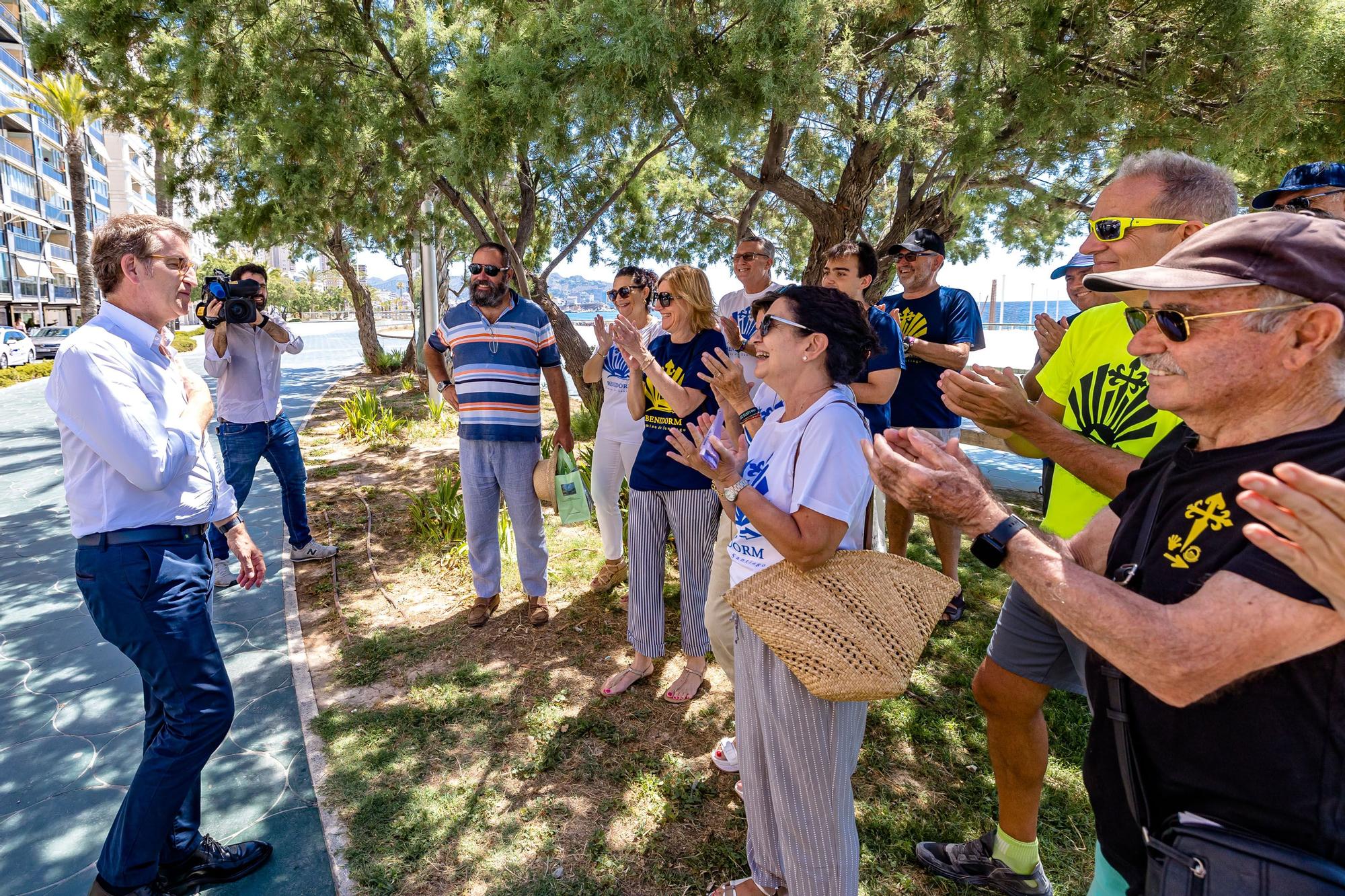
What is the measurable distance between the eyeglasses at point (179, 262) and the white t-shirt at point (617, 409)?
7.60 ft

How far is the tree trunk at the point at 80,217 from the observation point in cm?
1670

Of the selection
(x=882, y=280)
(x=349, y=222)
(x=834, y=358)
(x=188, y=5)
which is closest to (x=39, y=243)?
(x=349, y=222)

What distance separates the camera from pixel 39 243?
3872cm

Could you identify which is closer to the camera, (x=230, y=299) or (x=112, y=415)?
(x=112, y=415)

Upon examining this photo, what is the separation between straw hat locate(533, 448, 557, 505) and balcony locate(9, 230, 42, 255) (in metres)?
44.7

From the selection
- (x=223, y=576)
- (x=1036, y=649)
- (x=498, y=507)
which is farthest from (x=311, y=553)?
(x=1036, y=649)

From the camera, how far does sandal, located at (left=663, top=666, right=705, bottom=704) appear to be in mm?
3441

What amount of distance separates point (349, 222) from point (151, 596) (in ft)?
25.9

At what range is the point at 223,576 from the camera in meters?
4.65

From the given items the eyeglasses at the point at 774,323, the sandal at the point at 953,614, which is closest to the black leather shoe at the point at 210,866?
the eyeglasses at the point at 774,323

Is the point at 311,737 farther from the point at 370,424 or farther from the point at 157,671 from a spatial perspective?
the point at 370,424

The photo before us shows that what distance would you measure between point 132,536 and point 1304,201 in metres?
3.85

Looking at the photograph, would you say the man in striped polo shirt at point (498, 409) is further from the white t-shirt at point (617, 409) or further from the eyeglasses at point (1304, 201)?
the eyeglasses at point (1304, 201)

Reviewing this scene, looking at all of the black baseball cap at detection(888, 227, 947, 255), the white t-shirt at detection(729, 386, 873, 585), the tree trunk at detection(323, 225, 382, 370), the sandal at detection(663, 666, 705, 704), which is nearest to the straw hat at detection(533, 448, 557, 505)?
the sandal at detection(663, 666, 705, 704)
